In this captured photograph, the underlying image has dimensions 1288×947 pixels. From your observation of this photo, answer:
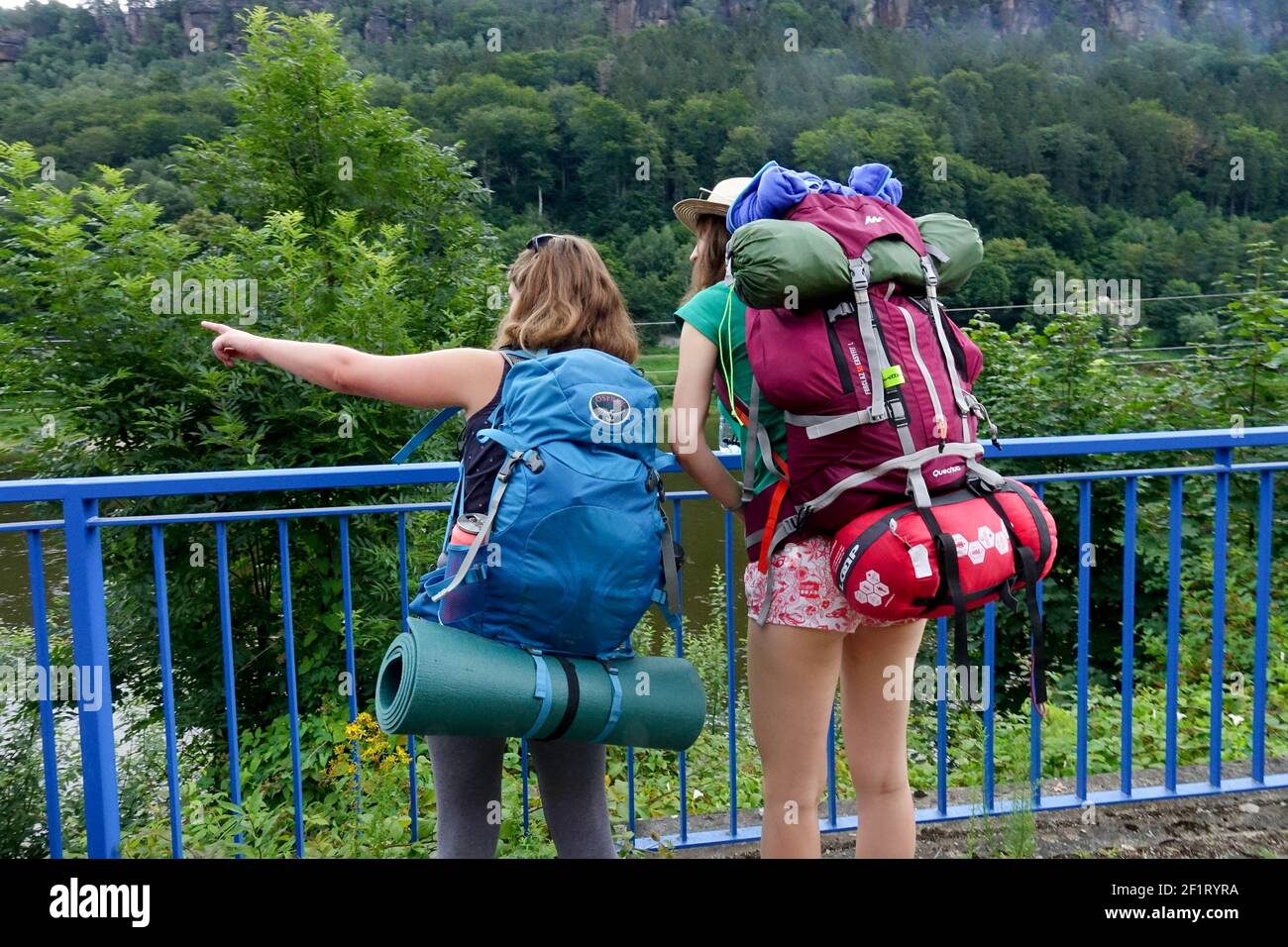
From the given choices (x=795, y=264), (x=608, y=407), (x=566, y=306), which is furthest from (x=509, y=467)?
(x=795, y=264)

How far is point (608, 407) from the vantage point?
196 centimetres

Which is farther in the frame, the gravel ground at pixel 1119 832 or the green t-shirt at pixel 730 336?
the gravel ground at pixel 1119 832

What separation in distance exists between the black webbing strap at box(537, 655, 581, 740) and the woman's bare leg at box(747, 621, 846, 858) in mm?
360

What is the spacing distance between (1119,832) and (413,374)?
2480 mm

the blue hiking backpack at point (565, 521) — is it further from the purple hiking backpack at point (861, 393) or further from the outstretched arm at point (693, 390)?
the purple hiking backpack at point (861, 393)

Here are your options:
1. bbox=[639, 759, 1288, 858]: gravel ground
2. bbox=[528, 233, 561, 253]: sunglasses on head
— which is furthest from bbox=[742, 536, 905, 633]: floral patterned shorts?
bbox=[639, 759, 1288, 858]: gravel ground

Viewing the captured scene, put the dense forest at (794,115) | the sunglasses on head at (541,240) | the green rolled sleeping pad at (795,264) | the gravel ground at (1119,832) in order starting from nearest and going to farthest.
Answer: the green rolled sleeping pad at (795,264)
the sunglasses on head at (541,240)
the gravel ground at (1119,832)
the dense forest at (794,115)

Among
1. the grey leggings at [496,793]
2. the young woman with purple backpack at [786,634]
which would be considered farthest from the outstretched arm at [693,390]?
the grey leggings at [496,793]

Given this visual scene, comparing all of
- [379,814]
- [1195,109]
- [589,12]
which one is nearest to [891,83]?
[1195,109]

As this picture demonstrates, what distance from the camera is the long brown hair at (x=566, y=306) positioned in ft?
6.74

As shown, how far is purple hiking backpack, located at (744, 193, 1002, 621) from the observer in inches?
73.7

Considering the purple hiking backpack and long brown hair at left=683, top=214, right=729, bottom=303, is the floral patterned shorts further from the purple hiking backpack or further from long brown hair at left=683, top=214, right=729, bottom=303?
long brown hair at left=683, top=214, right=729, bottom=303

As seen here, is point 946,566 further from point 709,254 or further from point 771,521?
point 709,254

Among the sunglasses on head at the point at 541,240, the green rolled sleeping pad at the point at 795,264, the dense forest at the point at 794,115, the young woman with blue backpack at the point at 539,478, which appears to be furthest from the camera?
the dense forest at the point at 794,115
